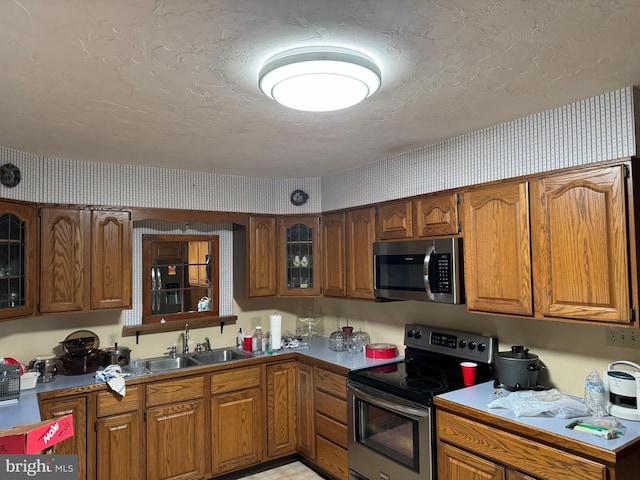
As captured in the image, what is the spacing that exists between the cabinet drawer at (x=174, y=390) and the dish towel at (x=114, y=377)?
192 millimetres

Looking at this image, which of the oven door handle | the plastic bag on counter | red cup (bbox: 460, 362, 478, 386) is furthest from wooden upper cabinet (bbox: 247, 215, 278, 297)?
the plastic bag on counter

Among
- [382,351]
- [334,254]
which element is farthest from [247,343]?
[382,351]

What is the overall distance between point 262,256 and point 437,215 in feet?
5.41

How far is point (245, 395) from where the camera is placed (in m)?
3.34

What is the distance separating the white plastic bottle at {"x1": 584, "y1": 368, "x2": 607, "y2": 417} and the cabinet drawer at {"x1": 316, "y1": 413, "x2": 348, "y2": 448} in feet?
5.12

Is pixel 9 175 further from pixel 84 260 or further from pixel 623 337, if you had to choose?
pixel 623 337

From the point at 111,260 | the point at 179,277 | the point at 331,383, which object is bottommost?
the point at 331,383

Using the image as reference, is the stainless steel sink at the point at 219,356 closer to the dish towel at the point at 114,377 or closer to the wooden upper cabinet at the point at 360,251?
the dish towel at the point at 114,377

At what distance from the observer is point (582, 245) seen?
2.04m

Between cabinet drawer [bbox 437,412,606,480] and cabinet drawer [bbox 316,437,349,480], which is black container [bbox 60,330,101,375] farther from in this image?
cabinet drawer [bbox 437,412,606,480]

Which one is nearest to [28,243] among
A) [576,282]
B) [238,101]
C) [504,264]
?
[238,101]

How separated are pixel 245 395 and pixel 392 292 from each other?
1.38 meters

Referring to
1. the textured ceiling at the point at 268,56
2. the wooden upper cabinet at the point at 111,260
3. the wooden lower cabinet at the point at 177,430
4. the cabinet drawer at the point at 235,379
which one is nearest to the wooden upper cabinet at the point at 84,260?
the wooden upper cabinet at the point at 111,260

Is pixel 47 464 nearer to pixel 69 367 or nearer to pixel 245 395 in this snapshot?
pixel 69 367
